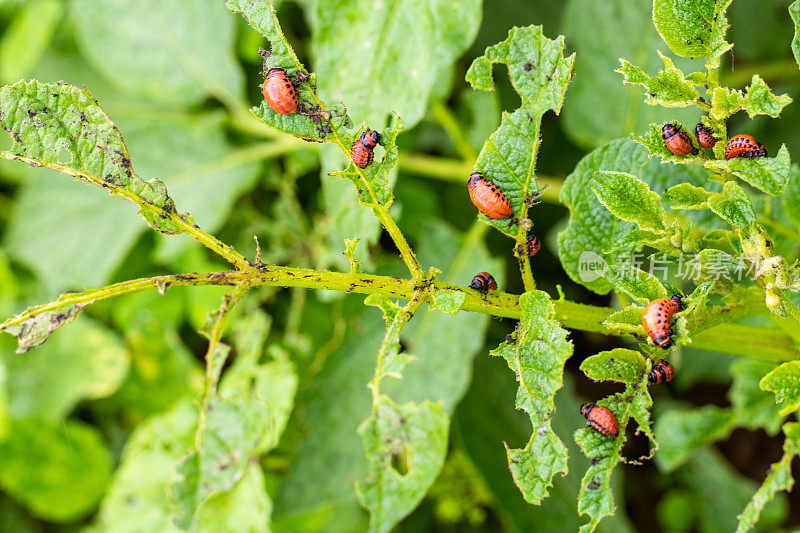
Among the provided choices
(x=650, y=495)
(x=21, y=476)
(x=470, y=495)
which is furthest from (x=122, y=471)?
(x=650, y=495)

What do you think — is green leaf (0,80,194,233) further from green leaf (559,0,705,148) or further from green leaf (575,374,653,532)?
green leaf (559,0,705,148)

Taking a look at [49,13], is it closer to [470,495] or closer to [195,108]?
[195,108]

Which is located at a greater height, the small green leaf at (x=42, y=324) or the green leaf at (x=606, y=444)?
the green leaf at (x=606, y=444)

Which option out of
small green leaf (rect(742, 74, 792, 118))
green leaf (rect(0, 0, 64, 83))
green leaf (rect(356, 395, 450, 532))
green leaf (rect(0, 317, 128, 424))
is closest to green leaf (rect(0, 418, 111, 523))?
green leaf (rect(0, 317, 128, 424))

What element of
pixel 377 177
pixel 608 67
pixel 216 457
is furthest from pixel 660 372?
pixel 608 67

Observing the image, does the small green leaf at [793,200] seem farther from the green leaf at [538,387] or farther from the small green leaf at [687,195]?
the green leaf at [538,387]

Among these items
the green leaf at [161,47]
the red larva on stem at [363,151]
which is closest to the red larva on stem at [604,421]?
A: the red larva on stem at [363,151]
